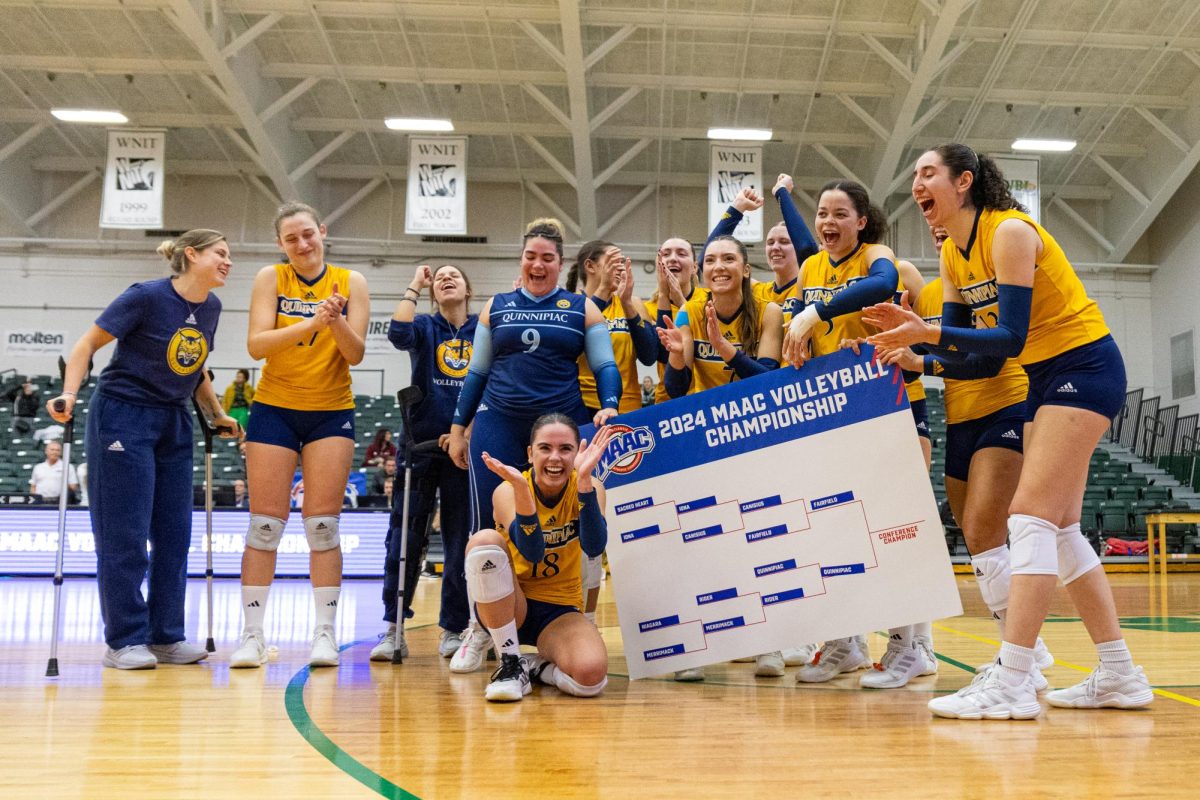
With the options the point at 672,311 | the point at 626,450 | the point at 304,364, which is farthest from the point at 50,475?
the point at 626,450

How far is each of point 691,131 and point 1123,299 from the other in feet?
33.6

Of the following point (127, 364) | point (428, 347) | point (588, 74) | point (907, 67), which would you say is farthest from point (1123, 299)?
point (127, 364)

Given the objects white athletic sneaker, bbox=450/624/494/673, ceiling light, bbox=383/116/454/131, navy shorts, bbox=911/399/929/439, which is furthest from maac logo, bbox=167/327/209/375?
ceiling light, bbox=383/116/454/131

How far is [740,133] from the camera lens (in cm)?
1688

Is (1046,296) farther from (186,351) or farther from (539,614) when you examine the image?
(186,351)

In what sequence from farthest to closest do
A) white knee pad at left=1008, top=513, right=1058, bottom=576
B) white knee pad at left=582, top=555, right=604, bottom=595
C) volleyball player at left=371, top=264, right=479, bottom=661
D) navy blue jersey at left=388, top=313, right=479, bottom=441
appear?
navy blue jersey at left=388, top=313, right=479, bottom=441 → volleyball player at left=371, top=264, right=479, bottom=661 → white knee pad at left=582, top=555, right=604, bottom=595 → white knee pad at left=1008, top=513, right=1058, bottom=576

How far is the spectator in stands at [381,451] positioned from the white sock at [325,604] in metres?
8.34

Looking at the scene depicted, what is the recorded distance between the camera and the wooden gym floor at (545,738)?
232 centimetres

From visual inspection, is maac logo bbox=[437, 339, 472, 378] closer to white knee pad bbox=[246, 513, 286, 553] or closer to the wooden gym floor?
white knee pad bbox=[246, 513, 286, 553]

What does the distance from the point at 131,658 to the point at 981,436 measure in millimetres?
3748

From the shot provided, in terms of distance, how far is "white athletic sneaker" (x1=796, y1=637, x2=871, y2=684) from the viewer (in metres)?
3.97

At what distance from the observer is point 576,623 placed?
384 cm

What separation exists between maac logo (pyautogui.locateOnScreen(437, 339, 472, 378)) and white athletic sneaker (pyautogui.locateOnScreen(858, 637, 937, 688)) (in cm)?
255

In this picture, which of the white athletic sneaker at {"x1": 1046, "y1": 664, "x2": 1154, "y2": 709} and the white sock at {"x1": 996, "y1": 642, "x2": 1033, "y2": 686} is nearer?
the white sock at {"x1": 996, "y1": 642, "x2": 1033, "y2": 686}
